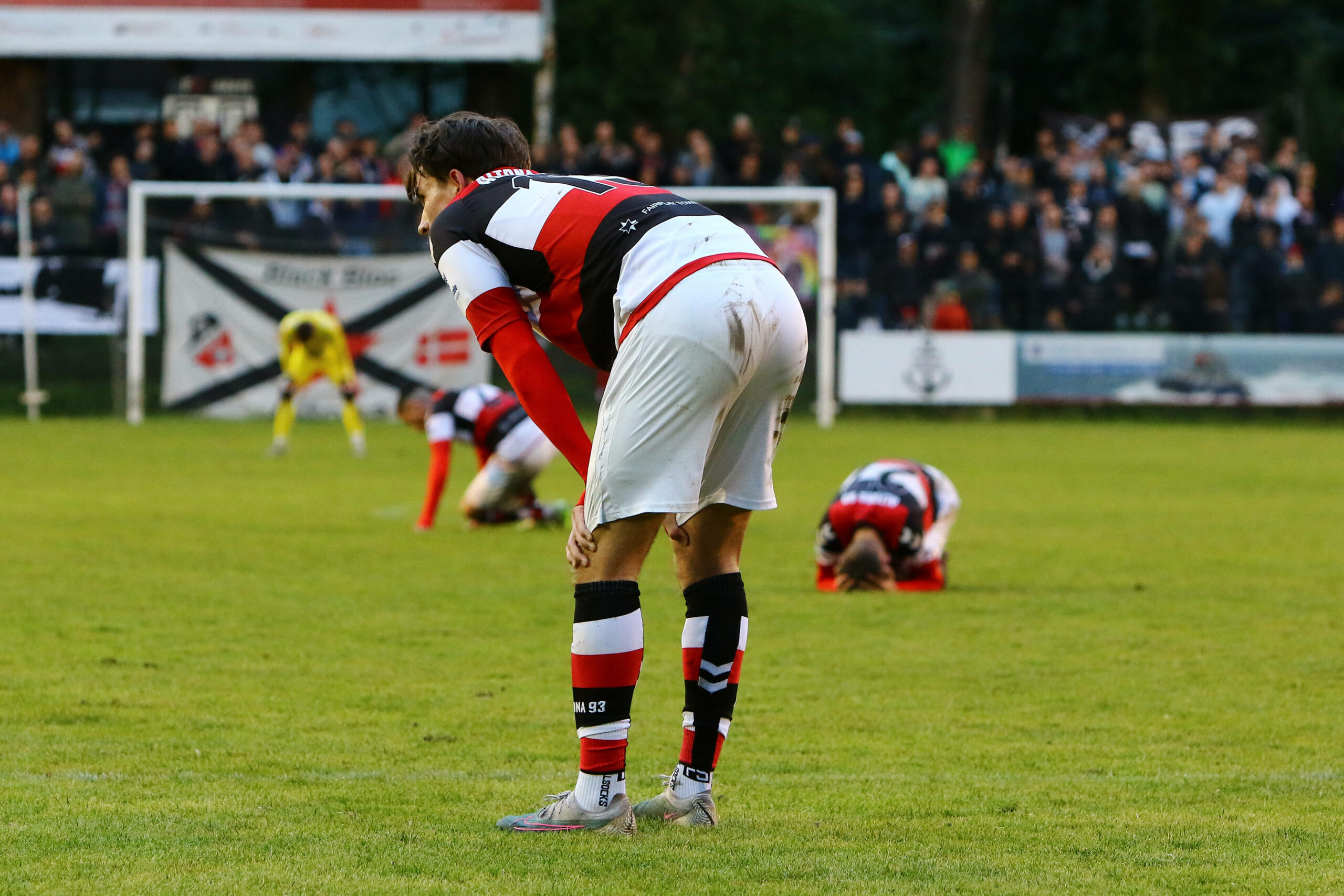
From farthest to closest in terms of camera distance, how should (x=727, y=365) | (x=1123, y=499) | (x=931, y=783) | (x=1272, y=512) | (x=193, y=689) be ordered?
(x=1123, y=499)
(x=1272, y=512)
(x=193, y=689)
(x=931, y=783)
(x=727, y=365)

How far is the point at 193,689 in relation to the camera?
6.63 meters

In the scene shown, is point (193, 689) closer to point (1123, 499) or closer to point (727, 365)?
point (727, 365)

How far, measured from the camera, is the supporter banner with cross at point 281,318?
75.0 feet

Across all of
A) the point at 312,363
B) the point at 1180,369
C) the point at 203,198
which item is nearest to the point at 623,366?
the point at 312,363

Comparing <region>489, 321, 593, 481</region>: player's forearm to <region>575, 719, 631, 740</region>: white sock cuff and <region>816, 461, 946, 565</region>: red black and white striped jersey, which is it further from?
<region>816, 461, 946, 565</region>: red black and white striped jersey

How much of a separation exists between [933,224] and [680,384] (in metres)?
20.1

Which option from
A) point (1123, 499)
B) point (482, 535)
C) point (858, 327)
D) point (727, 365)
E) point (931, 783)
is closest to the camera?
point (727, 365)

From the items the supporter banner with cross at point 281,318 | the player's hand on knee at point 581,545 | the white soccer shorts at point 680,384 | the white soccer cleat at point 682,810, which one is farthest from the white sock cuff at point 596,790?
the supporter banner with cross at point 281,318

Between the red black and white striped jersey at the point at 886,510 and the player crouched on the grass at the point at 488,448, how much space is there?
3146 millimetres

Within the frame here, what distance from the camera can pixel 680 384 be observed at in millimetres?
4344

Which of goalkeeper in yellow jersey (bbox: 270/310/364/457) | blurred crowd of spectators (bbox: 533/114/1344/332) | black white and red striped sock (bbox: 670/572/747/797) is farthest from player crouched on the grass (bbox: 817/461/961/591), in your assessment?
blurred crowd of spectators (bbox: 533/114/1344/332)

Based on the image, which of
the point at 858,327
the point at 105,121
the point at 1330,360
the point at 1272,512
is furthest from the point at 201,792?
the point at 105,121

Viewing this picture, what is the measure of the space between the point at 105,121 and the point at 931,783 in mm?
27154

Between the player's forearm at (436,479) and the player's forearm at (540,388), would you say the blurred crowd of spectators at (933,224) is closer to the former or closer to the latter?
the player's forearm at (436,479)
